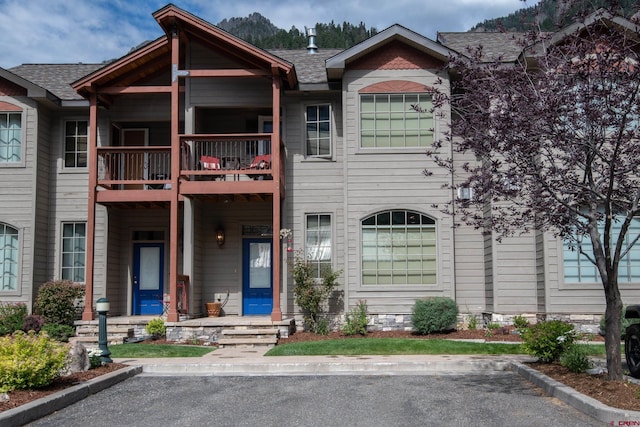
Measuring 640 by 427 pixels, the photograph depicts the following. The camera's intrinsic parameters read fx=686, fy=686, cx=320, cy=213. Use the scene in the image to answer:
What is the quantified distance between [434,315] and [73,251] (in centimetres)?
950

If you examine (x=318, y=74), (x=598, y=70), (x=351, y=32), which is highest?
(x=351, y=32)

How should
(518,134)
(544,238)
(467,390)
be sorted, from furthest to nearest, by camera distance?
(544,238) → (467,390) → (518,134)

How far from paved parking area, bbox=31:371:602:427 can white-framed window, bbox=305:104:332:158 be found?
329 inches

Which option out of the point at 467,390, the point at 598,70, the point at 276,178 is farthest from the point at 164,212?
the point at 598,70

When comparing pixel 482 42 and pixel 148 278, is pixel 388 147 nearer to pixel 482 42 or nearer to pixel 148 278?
pixel 482 42

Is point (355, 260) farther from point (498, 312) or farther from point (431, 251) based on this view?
point (498, 312)

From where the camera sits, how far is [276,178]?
52.5ft

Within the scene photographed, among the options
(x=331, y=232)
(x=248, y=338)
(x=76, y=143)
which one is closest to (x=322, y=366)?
(x=248, y=338)

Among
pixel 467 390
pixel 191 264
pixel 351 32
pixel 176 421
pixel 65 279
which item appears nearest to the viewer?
pixel 176 421

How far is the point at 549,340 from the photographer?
1012cm

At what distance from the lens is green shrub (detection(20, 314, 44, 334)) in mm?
15766

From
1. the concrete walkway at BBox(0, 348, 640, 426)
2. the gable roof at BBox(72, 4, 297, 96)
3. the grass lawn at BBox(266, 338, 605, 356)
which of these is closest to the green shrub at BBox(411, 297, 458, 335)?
the grass lawn at BBox(266, 338, 605, 356)

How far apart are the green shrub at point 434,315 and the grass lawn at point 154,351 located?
4771 mm

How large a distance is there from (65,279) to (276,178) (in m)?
6.46
